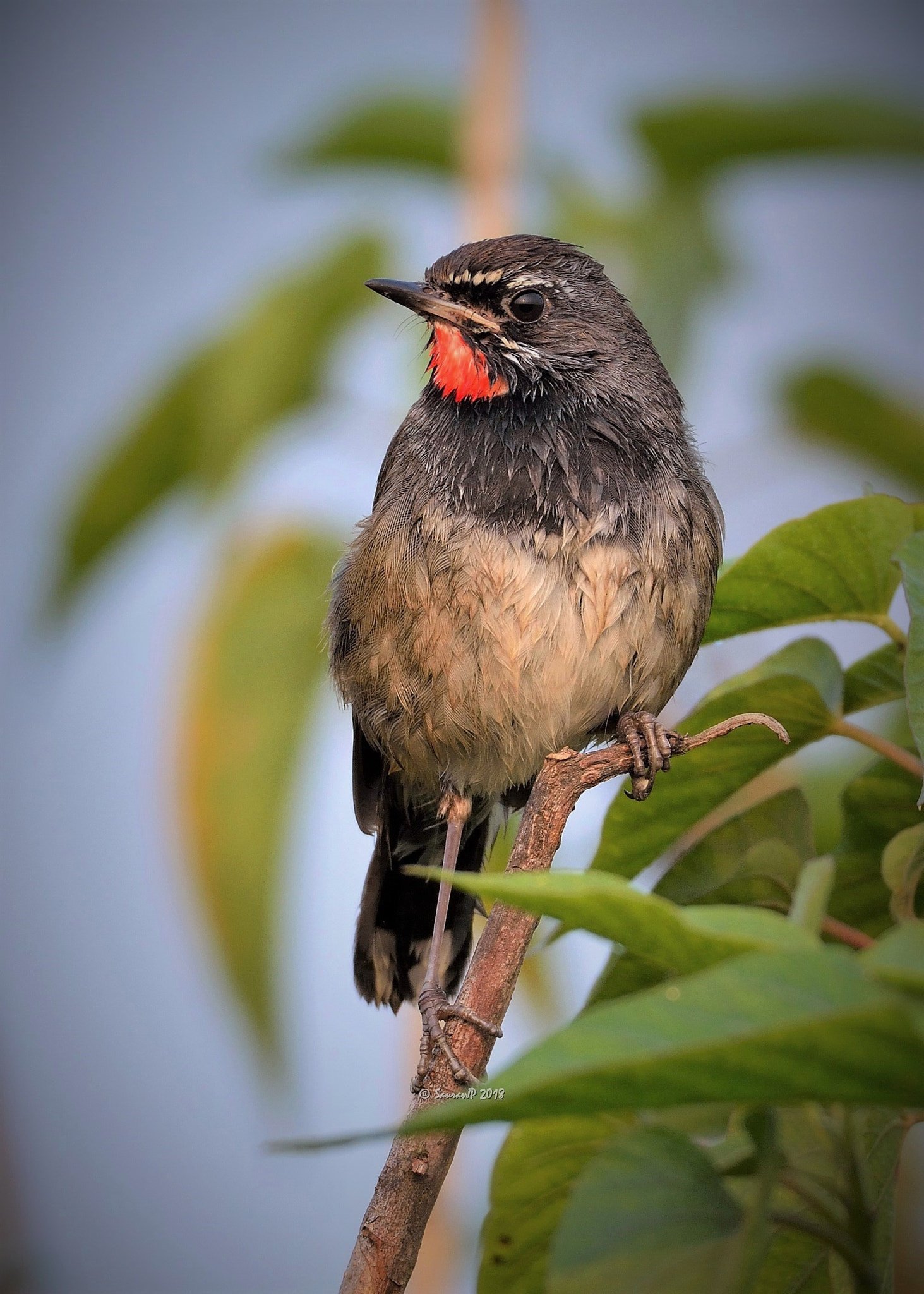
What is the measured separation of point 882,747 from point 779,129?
2767mm

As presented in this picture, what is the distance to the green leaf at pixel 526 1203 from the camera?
1.78 meters

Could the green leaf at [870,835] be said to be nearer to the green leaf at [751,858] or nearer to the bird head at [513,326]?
the green leaf at [751,858]

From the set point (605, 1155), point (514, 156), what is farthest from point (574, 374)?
point (605, 1155)

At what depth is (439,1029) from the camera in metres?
2.79

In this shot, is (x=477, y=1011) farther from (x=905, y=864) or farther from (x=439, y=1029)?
(x=439, y=1029)

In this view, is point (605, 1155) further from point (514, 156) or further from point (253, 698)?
point (514, 156)

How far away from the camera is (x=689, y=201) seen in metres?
4.11

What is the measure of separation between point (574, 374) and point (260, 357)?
47.0 inches

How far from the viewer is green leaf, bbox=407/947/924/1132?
3.01ft

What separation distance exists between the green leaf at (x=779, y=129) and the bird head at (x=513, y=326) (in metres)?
0.92

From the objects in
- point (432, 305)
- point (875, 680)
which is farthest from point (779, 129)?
point (875, 680)

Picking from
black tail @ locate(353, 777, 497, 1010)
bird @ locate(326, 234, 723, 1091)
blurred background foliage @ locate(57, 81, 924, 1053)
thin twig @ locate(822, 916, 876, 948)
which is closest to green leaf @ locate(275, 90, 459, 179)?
blurred background foliage @ locate(57, 81, 924, 1053)

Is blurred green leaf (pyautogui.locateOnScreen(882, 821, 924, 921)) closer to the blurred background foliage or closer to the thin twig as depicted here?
the thin twig

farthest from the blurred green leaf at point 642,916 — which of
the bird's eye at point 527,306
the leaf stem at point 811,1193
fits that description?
the bird's eye at point 527,306
